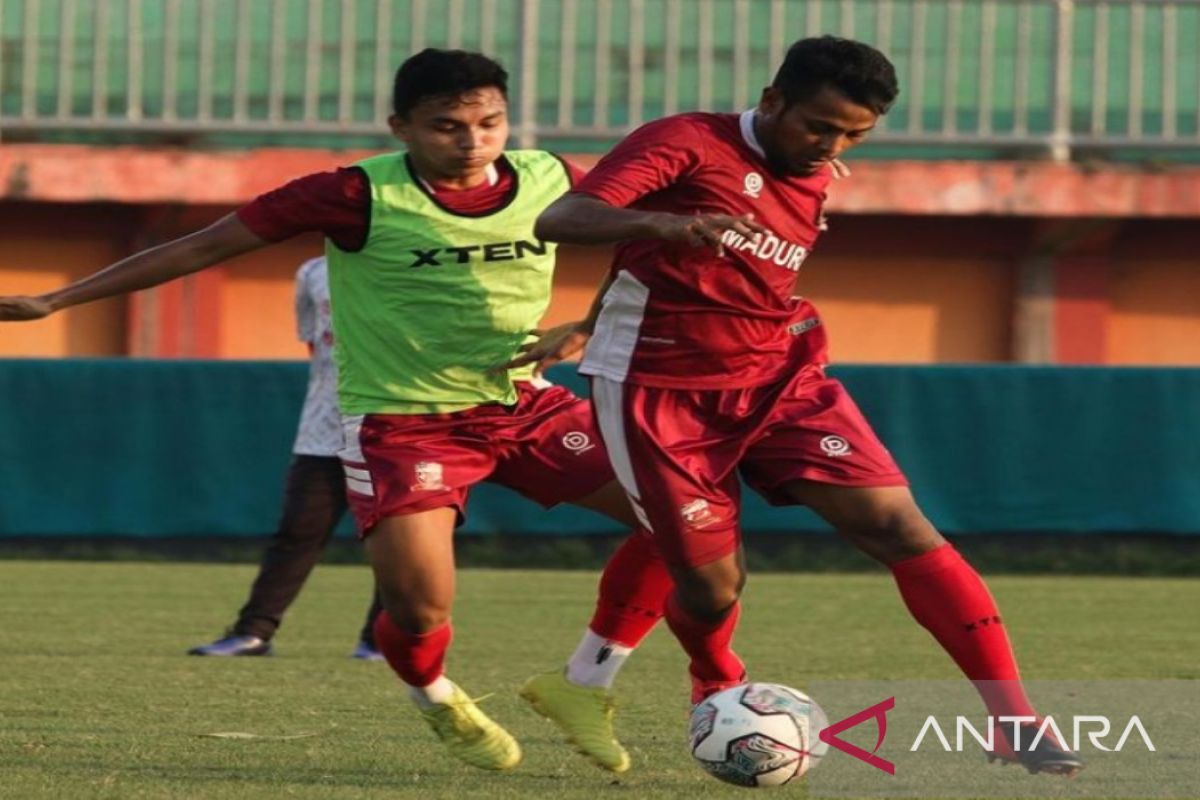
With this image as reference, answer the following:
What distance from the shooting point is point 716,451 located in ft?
20.9

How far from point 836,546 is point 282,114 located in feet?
16.7

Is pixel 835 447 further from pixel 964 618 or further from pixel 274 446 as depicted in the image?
pixel 274 446

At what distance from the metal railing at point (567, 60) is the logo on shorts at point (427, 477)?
428 inches

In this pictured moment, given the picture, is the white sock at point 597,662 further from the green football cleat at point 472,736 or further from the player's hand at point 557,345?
the player's hand at point 557,345

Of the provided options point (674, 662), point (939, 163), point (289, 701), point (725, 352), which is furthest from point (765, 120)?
point (939, 163)

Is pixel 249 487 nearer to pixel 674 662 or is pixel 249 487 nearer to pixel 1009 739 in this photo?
pixel 674 662

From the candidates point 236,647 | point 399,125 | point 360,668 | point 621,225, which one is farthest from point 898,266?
point 621,225

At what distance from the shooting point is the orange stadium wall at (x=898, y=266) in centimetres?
1719

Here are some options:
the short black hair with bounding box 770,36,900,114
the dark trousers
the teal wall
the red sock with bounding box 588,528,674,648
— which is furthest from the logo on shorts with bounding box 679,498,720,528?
the teal wall

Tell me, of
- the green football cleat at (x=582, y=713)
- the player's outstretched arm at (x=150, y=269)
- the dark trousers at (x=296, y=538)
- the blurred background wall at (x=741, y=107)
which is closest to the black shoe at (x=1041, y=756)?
the green football cleat at (x=582, y=713)

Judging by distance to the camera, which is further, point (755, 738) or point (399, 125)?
point (399, 125)

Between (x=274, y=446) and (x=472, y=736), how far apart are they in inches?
354

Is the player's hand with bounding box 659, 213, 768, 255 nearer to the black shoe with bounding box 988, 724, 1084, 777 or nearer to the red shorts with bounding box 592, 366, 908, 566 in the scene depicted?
the red shorts with bounding box 592, 366, 908, 566

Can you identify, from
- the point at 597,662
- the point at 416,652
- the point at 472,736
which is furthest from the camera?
the point at 597,662
